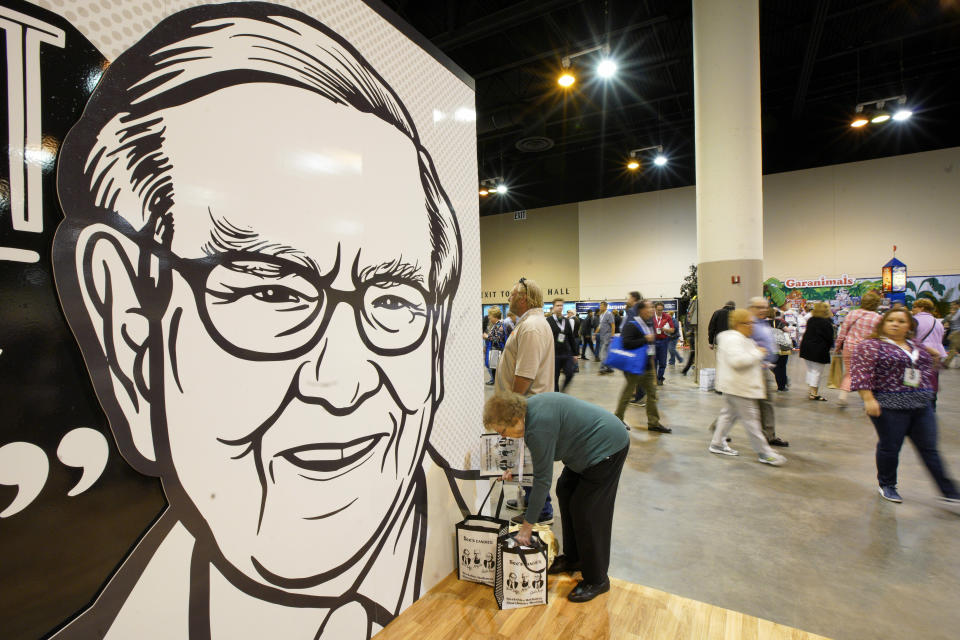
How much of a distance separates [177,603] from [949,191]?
56.8 feet

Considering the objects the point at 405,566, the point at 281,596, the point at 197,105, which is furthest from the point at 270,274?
the point at 405,566

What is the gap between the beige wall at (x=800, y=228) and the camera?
12.0 m

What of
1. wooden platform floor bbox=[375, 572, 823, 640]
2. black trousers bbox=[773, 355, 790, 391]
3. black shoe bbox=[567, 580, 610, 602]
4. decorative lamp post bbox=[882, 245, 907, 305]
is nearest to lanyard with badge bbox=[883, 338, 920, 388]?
wooden platform floor bbox=[375, 572, 823, 640]

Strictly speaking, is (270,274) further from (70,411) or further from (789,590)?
(789,590)

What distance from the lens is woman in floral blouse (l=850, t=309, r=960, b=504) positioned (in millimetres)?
2938

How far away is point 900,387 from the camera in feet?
9.70

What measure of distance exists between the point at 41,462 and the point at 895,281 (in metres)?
16.5

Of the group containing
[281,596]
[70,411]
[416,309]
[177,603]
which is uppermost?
[416,309]

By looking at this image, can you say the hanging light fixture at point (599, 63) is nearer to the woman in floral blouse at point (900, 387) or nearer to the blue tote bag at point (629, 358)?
the blue tote bag at point (629, 358)

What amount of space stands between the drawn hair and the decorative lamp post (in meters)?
15.4

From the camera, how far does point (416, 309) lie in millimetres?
2322

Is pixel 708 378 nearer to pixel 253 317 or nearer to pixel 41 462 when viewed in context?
pixel 253 317

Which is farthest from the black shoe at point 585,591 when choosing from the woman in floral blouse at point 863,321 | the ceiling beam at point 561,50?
the ceiling beam at point 561,50

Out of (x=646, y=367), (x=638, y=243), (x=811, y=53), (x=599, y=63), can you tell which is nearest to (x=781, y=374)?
(x=646, y=367)
